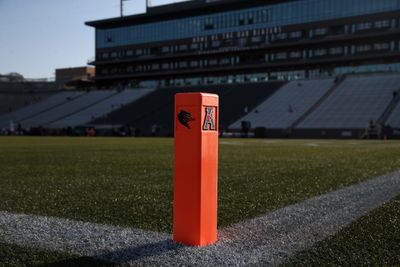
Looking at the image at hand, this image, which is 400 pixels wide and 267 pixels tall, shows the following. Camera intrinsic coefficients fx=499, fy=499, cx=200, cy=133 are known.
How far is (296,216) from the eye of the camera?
19.0 feet

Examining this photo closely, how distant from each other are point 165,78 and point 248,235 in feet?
262

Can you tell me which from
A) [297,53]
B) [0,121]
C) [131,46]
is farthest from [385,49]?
[0,121]

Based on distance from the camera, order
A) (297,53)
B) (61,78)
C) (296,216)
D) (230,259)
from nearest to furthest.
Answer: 1. (230,259)
2. (296,216)
3. (297,53)
4. (61,78)

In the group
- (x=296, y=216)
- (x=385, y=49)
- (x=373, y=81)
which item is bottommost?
(x=296, y=216)

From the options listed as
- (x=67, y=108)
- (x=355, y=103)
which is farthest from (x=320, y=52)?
(x=67, y=108)

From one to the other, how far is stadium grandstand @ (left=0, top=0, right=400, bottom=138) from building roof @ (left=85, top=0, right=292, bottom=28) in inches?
7.4

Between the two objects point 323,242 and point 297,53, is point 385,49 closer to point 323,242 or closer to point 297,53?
point 297,53

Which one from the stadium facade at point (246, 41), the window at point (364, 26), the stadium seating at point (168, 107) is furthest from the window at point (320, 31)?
the stadium seating at point (168, 107)

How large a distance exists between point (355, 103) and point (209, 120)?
48476 millimetres

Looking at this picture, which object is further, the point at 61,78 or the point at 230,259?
the point at 61,78

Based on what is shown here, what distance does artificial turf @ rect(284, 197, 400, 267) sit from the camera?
391cm

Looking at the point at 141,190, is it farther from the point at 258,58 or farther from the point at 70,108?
the point at 70,108

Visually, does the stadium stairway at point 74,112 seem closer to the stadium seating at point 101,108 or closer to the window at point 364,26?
the stadium seating at point 101,108

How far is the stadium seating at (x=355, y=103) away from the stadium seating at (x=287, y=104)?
1.79 metres
